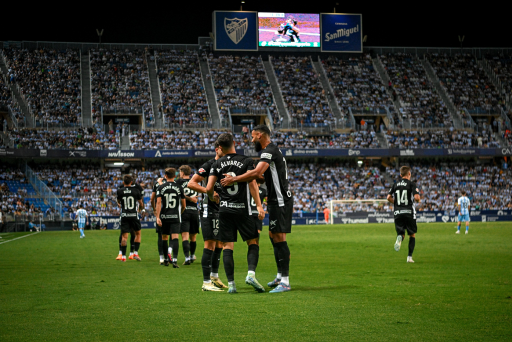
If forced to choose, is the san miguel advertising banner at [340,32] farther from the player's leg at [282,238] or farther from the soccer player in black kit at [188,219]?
the player's leg at [282,238]

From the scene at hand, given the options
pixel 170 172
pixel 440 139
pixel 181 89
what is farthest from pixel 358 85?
pixel 170 172

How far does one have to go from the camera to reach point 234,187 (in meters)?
8.51

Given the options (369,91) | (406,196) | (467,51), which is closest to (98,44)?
(369,91)

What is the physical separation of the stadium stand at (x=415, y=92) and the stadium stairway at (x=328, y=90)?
24.2 feet

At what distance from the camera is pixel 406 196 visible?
46.5 ft

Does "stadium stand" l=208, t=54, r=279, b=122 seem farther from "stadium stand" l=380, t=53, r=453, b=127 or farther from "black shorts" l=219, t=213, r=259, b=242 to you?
"black shorts" l=219, t=213, r=259, b=242

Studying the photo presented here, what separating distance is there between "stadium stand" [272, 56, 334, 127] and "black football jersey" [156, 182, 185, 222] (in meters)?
43.8

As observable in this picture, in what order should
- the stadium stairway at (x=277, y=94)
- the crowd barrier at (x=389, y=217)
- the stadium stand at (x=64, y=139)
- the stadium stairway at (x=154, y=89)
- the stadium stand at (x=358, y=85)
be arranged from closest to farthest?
the crowd barrier at (x=389, y=217) → the stadium stand at (x=64, y=139) → the stadium stairway at (x=154, y=89) → the stadium stairway at (x=277, y=94) → the stadium stand at (x=358, y=85)

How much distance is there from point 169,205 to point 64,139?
132 ft

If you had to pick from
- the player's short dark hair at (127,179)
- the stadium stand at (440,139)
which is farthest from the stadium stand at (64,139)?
the player's short dark hair at (127,179)

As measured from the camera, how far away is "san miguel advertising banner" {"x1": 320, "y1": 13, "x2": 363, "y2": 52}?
65.4 meters

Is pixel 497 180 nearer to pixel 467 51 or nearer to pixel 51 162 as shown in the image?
pixel 467 51

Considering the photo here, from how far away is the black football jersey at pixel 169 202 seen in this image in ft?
43.4

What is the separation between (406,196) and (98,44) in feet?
182
